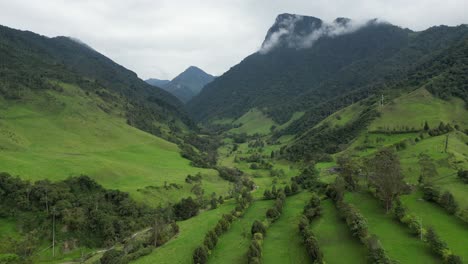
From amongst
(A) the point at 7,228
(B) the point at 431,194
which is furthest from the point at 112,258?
(B) the point at 431,194

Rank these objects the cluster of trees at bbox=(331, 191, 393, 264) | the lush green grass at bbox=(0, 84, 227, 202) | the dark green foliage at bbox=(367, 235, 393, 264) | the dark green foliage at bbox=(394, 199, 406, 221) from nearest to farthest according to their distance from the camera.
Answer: the dark green foliage at bbox=(367, 235, 393, 264), the cluster of trees at bbox=(331, 191, 393, 264), the dark green foliage at bbox=(394, 199, 406, 221), the lush green grass at bbox=(0, 84, 227, 202)

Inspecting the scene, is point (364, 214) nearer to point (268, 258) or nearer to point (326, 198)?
point (326, 198)

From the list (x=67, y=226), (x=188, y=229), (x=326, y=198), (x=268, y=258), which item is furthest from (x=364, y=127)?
(x=67, y=226)

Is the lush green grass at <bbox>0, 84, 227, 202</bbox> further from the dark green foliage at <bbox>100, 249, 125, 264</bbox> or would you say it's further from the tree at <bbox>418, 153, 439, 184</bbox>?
the tree at <bbox>418, 153, 439, 184</bbox>

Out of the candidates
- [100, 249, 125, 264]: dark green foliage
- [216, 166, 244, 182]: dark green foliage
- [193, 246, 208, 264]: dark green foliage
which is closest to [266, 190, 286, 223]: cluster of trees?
[193, 246, 208, 264]: dark green foliage

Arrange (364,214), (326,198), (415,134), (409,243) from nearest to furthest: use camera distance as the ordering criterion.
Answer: (409,243)
(364,214)
(326,198)
(415,134)

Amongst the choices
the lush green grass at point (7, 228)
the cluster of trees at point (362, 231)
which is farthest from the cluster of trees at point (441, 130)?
the lush green grass at point (7, 228)
